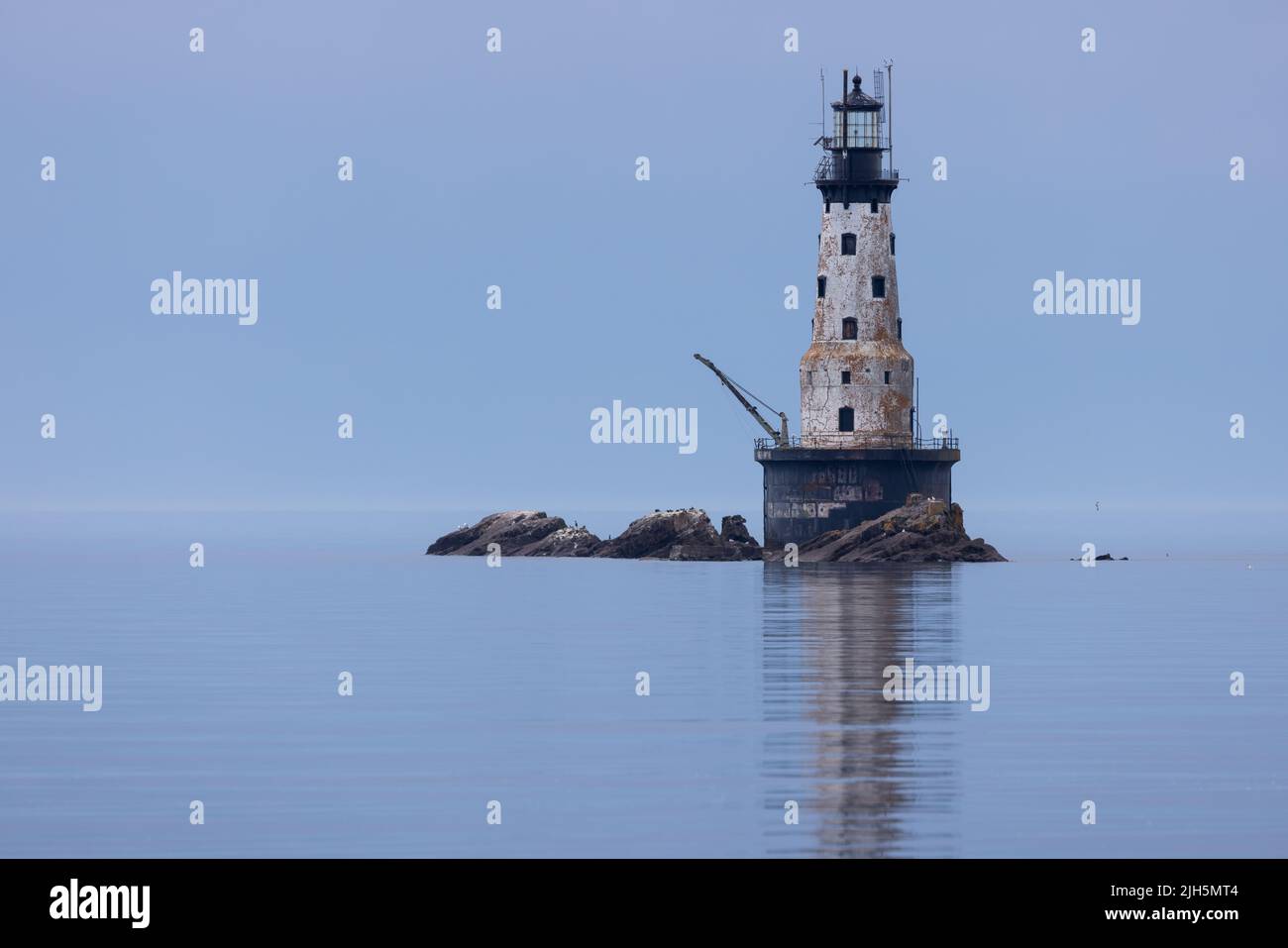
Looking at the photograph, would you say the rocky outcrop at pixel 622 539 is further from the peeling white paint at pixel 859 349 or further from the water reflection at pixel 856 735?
the water reflection at pixel 856 735

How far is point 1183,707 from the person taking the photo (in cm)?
3797

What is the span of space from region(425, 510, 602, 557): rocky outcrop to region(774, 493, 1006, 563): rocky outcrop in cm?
2189

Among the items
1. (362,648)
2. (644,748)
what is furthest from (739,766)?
(362,648)

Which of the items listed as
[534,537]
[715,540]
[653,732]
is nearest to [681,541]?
[715,540]

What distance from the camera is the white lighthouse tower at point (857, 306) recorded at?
292 ft

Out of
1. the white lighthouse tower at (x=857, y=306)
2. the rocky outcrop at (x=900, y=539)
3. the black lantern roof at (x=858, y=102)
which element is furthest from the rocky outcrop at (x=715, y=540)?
the black lantern roof at (x=858, y=102)

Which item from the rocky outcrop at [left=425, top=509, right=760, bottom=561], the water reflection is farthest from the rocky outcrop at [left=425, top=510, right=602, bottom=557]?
the water reflection

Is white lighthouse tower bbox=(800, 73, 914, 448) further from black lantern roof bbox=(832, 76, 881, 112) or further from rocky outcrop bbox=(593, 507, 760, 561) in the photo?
rocky outcrop bbox=(593, 507, 760, 561)

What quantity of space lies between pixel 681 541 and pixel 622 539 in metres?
4.97

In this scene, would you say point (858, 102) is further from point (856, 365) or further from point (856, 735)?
point (856, 735)

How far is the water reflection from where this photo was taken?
988 inches

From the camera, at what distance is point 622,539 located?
10731cm

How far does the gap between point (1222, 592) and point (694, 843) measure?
5770 centimetres
